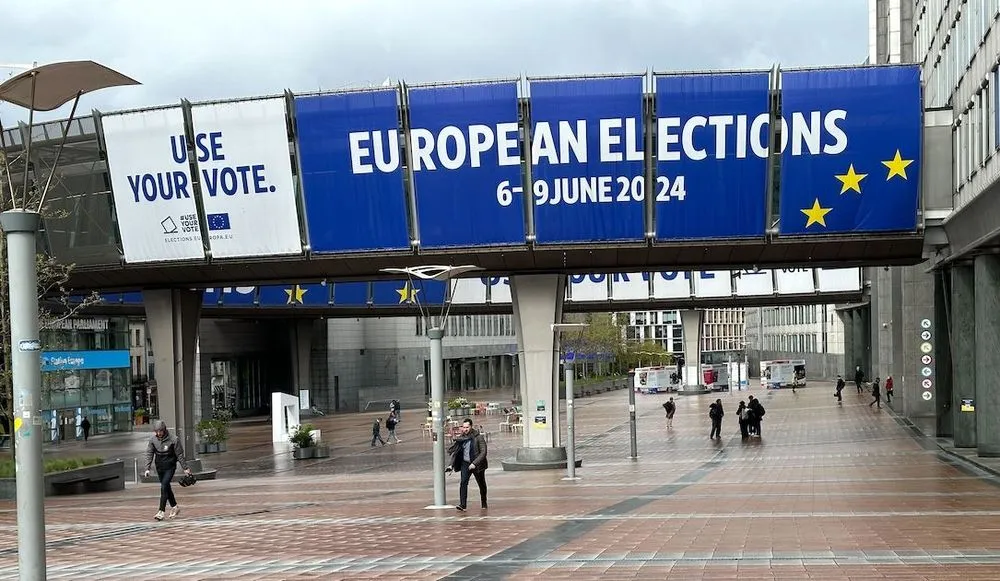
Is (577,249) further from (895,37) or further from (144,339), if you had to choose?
(144,339)

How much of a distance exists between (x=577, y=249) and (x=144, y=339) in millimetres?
60380

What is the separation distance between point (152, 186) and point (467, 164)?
930 cm

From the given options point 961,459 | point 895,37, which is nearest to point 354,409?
point 895,37

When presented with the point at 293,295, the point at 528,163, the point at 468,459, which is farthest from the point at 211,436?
the point at 468,459

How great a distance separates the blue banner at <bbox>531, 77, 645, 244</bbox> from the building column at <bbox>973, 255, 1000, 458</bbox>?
28.1ft

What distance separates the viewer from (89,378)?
65.8 m

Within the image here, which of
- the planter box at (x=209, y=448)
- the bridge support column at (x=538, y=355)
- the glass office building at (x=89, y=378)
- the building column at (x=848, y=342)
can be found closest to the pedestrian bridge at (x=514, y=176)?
the bridge support column at (x=538, y=355)

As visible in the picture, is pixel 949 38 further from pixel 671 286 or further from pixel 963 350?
pixel 671 286

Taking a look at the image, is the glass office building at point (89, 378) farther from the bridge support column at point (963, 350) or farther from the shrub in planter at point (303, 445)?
the bridge support column at point (963, 350)

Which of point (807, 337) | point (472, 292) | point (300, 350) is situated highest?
point (472, 292)

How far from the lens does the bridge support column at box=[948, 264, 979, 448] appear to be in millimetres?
31875

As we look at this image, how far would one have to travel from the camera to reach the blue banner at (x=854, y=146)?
2966 cm

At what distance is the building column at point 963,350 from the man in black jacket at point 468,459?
53.5 feet

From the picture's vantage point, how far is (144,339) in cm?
8544
